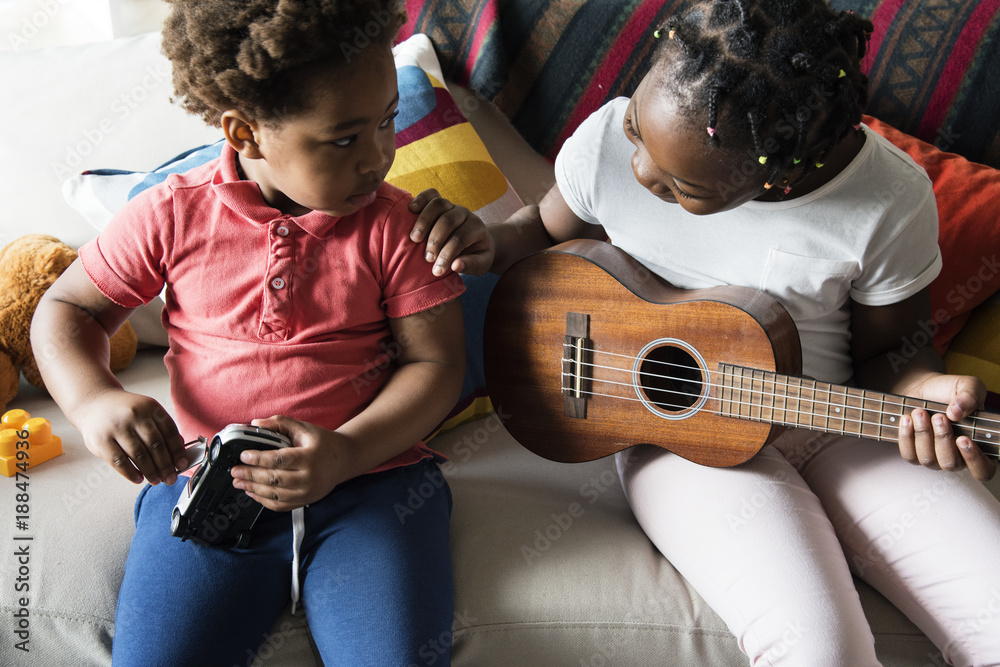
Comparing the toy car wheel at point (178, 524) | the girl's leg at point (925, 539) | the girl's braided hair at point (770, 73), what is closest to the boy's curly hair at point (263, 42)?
the girl's braided hair at point (770, 73)

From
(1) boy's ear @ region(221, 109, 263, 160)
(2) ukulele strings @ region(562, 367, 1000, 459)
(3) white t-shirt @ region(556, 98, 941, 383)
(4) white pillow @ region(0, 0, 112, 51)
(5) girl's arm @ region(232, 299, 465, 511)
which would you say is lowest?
(2) ukulele strings @ region(562, 367, 1000, 459)

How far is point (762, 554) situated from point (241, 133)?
0.82m

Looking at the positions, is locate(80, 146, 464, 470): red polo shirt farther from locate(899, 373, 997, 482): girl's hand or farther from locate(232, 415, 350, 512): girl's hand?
locate(899, 373, 997, 482): girl's hand

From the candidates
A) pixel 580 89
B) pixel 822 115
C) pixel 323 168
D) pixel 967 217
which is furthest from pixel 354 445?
pixel 967 217

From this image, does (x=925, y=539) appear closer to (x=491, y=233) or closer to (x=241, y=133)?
(x=491, y=233)

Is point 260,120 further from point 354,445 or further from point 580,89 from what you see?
point 580,89

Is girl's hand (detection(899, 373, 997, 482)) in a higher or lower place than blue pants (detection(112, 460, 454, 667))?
higher

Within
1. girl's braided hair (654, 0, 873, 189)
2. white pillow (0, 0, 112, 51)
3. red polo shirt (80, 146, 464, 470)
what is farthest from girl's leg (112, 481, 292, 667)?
white pillow (0, 0, 112, 51)

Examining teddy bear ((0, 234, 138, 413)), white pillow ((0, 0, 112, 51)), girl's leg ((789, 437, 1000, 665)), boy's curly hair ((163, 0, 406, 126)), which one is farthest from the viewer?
white pillow ((0, 0, 112, 51))

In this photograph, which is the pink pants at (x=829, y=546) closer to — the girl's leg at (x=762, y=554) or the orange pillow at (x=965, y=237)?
the girl's leg at (x=762, y=554)

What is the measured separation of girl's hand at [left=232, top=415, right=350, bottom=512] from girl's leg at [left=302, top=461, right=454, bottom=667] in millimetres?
91

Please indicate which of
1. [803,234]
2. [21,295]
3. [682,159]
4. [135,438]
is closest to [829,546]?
[803,234]

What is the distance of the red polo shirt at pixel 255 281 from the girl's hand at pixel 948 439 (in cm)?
62

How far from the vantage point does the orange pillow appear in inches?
48.5
